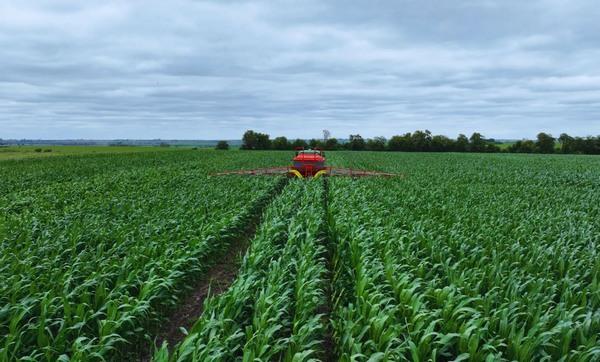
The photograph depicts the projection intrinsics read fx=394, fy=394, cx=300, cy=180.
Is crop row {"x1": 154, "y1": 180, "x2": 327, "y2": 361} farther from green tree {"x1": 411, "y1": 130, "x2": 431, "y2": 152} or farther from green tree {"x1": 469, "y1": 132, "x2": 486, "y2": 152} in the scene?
green tree {"x1": 469, "y1": 132, "x2": 486, "y2": 152}

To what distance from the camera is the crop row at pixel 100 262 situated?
168 inches

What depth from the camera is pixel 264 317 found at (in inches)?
166

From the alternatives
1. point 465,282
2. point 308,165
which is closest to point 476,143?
point 308,165

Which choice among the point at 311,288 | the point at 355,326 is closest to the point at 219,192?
the point at 311,288

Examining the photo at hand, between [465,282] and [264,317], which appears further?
[465,282]

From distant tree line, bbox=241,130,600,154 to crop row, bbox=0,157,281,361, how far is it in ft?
214

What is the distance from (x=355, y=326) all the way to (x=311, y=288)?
1214 mm

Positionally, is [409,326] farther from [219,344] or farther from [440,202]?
[440,202]

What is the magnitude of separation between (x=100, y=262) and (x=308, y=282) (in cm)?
347

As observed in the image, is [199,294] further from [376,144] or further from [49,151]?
[376,144]

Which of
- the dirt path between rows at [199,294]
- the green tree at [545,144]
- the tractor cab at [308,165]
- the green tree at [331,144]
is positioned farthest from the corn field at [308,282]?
the green tree at [545,144]

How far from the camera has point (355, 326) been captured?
426cm

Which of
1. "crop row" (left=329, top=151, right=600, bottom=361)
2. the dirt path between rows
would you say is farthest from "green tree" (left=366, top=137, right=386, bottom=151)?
the dirt path between rows

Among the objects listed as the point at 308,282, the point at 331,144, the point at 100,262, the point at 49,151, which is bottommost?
the point at 100,262
